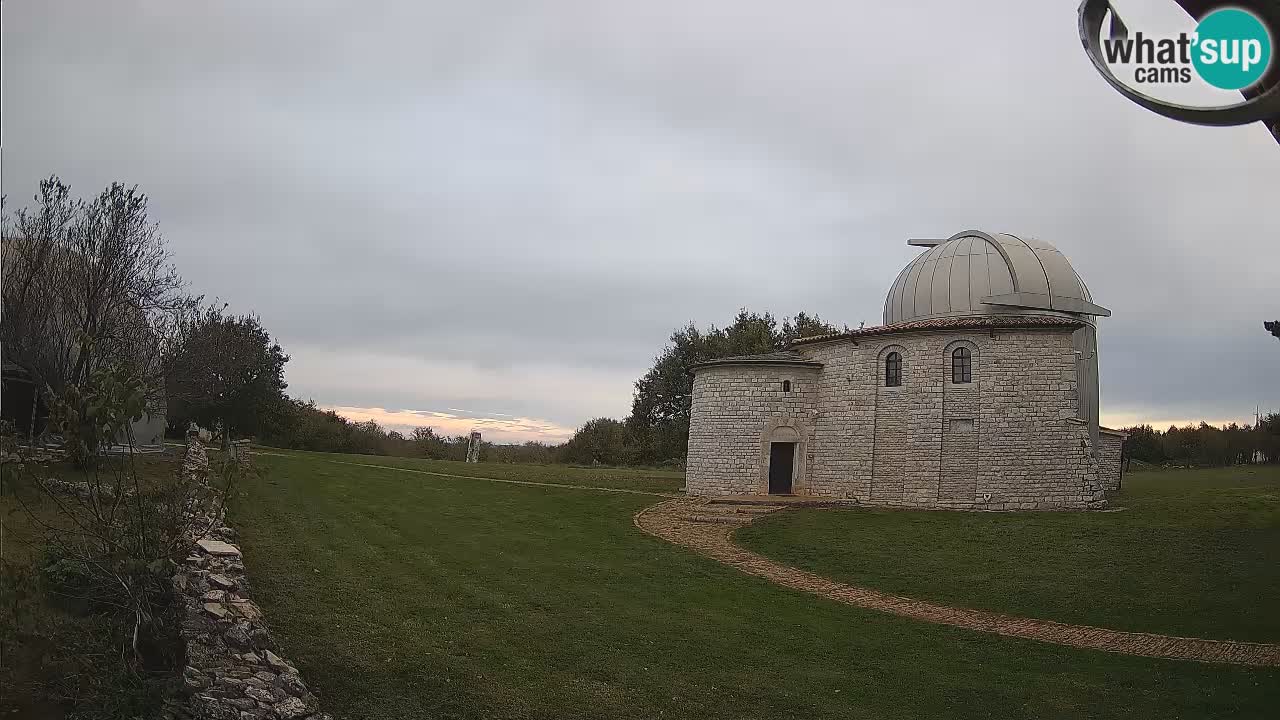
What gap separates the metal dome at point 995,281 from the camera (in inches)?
954

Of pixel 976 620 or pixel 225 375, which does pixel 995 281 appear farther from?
pixel 225 375

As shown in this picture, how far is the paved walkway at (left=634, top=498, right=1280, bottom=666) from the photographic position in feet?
33.1

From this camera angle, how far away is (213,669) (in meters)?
6.39

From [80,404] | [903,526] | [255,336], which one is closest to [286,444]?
[255,336]

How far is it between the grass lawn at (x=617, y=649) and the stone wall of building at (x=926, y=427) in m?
11.6

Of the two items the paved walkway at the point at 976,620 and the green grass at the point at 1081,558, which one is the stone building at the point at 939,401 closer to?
the green grass at the point at 1081,558

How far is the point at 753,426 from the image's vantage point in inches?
1021

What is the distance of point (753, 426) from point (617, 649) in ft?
57.8

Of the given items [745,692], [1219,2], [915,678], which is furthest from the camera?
[915,678]

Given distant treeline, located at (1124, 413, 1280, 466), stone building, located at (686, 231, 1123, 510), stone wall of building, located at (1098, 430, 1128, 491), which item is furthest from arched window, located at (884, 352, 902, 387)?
distant treeline, located at (1124, 413, 1280, 466)

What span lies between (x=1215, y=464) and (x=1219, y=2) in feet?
175

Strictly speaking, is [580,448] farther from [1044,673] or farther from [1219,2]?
[1219,2]

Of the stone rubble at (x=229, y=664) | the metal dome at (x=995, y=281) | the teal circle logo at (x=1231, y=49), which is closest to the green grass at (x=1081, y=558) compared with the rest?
the metal dome at (x=995, y=281)

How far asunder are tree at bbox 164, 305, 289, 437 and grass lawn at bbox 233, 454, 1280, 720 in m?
6.97
